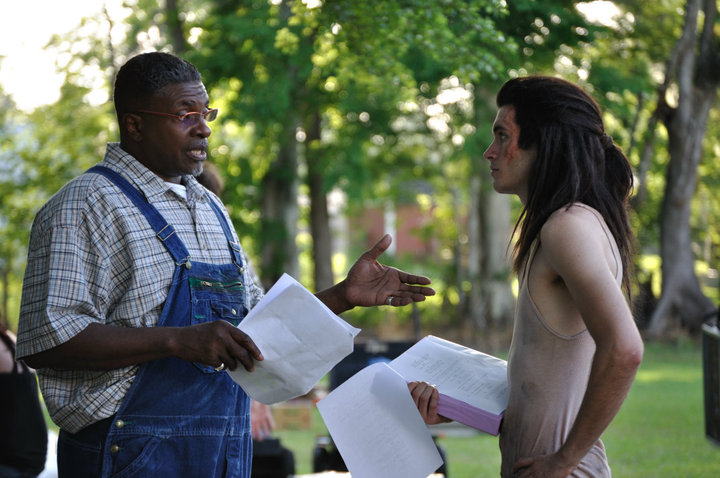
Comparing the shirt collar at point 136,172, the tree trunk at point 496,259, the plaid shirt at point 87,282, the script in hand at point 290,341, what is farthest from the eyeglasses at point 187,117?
the tree trunk at point 496,259

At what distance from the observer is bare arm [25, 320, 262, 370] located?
85.5 inches

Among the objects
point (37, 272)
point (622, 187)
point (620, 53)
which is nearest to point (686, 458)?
point (622, 187)

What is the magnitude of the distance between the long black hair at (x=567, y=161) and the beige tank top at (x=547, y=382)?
61 millimetres

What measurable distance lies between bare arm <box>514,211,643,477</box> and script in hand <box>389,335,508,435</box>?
0.23m

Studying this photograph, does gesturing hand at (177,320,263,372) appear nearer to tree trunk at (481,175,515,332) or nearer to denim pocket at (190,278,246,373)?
denim pocket at (190,278,246,373)

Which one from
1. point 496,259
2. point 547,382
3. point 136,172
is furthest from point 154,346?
point 496,259

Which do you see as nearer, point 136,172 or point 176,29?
point 136,172

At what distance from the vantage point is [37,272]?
225 cm

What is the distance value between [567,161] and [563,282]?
303mm

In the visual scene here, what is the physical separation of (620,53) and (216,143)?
707 centimetres

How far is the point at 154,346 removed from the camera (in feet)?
7.21

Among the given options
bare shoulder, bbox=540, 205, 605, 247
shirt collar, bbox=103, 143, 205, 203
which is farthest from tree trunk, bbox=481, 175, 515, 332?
bare shoulder, bbox=540, 205, 605, 247

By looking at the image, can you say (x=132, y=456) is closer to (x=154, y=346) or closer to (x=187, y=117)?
(x=154, y=346)

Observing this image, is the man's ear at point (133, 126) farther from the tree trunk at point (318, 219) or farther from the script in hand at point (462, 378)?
the tree trunk at point (318, 219)
